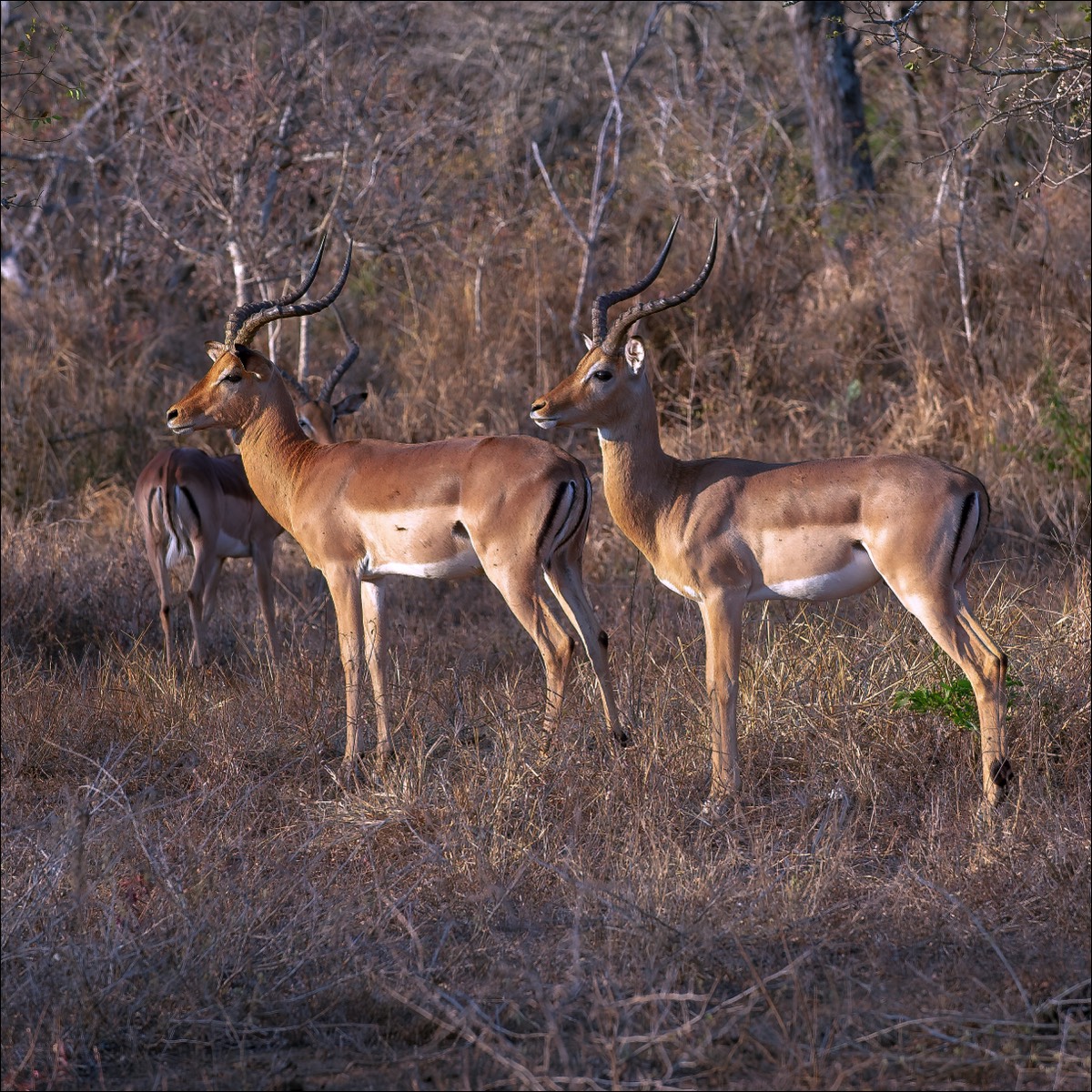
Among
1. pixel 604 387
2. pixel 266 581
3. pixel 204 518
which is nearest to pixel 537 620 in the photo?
pixel 604 387

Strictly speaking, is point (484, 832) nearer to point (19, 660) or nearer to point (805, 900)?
point (805, 900)

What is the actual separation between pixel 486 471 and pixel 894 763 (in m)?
1.83

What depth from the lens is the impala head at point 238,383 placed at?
6105mm

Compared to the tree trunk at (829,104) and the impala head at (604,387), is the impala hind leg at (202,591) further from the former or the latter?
the tree trunk at (829,104)

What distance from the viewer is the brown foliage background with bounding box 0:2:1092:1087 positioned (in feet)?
11.3

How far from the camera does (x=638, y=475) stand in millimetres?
5250

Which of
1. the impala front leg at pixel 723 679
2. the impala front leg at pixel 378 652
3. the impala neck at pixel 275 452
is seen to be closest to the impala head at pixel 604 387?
the impala front leg at pixel 723 679

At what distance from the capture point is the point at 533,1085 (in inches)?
120

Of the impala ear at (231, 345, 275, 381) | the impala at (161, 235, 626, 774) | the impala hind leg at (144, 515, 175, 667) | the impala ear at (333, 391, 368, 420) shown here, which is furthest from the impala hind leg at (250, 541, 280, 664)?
the impala ear at (231, 345, 275, 381)

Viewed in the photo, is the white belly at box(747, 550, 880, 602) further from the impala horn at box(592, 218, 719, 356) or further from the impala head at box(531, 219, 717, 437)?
the impala horn at box(592, 218, 719, 356)

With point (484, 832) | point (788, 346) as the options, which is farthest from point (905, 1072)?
point (788, 346)

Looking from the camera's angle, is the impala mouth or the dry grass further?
the impala mouth

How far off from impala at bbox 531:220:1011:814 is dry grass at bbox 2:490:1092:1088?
0.40m

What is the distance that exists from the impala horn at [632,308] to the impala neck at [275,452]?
4.72 ft
